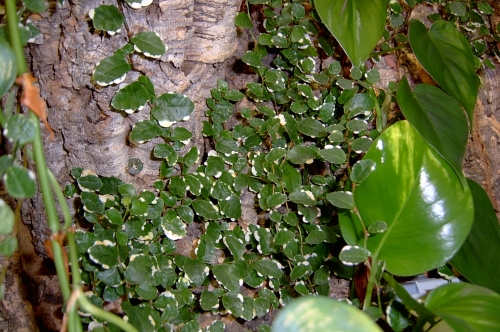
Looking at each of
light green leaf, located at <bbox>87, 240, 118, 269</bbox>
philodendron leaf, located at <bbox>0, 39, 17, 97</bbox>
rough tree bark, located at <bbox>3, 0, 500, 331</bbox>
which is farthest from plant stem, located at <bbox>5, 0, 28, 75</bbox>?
light green leaf, located at <bbox>87, 240, 118, 269</bbox>

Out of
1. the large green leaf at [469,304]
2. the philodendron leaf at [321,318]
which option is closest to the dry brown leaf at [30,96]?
the philodendron leaf at [321,318]

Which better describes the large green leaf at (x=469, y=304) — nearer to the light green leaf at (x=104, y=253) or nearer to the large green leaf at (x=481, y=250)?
the large green leaf at (x=481, y=250)

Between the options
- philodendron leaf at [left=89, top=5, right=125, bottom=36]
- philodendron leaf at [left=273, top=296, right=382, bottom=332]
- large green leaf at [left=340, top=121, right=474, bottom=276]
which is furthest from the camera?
large green leaf at [left=340, top=121, right=474, bottom=276]

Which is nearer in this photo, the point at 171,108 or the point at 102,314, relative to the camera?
the point at 102,314

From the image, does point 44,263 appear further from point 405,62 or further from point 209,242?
point 405,62

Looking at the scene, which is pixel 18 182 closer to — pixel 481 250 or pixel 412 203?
pixel 412 203

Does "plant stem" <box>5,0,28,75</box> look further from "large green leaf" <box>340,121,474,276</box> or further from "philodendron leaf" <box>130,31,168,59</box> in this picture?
"large green leaf" <box>340,121,474,276</box>

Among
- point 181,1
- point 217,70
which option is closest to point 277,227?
point 217,70

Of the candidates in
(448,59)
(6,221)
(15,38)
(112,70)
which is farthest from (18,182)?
(448,59)
